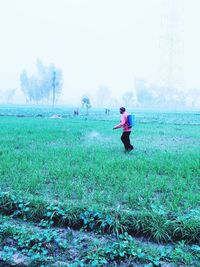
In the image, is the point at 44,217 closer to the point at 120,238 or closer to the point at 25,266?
the point at 25,266

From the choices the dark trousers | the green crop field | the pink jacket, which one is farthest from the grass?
the pink jacket

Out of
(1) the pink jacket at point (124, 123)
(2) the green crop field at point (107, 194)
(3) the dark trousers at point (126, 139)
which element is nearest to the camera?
(2) the green crop field at point (107, 194)

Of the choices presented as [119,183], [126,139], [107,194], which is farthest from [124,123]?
[107,194]

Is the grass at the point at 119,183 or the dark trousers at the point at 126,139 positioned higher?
the dark trousers at the point at 126,139

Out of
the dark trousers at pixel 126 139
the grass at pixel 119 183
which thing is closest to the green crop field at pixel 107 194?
the grass at pixel 119 183

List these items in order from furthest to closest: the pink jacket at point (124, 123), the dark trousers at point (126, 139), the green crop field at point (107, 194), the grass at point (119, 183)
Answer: the dark trousers at point (126, 139) → the pink jacket at point (124, 123) → the grass at point (119, 183) → the green crop field at point (107, 194)

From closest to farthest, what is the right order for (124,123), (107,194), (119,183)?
(107,194), (119,183), (124,123)

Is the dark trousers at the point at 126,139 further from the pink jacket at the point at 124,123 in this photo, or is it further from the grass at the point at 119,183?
the grass at the point at 119,183

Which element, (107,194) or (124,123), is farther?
(124,123)

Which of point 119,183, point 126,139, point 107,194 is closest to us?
point 107,194

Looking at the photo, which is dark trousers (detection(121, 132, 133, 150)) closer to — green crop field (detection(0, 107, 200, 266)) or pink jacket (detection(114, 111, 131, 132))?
pink jacket (detection(114, 111, 131, 132))

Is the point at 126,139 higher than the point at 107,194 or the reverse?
higher

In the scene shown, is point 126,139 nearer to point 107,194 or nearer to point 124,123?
point 124,123

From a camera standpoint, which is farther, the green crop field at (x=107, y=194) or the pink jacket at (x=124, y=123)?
the pink jacket at (x=124, y=123)
